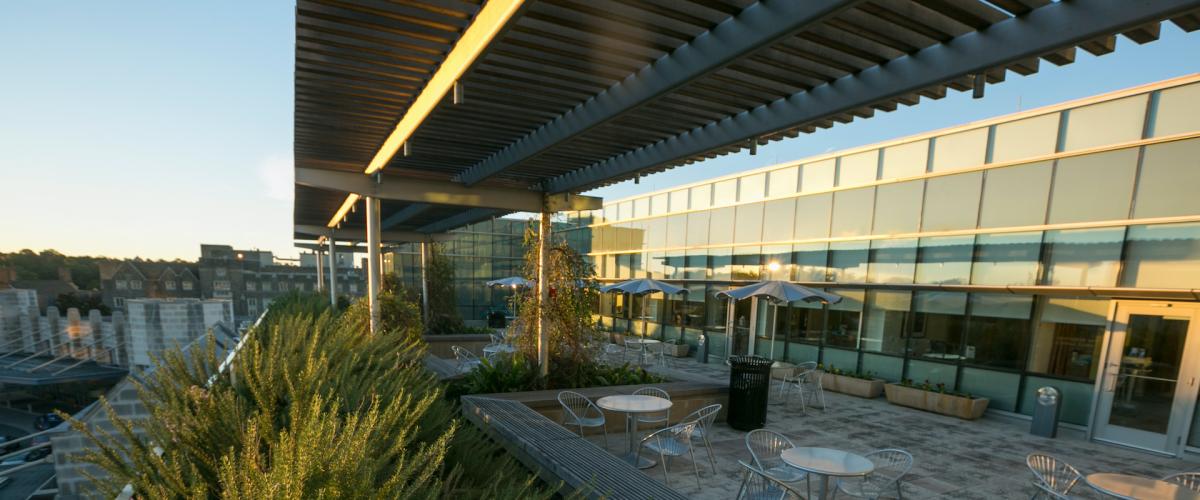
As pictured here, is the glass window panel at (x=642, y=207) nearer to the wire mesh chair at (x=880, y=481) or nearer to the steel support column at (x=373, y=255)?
the steel support column at (x=373, y=255)

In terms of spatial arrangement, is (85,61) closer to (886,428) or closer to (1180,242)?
(886,428)

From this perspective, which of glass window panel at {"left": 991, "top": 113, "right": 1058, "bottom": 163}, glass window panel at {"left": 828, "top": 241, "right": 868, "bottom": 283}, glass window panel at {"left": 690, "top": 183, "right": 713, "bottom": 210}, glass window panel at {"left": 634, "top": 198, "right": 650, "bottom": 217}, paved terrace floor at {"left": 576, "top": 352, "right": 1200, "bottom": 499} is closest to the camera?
paved terrace floor at {"left": 576, "top": 352, "right": 1200, "bottom": 499}

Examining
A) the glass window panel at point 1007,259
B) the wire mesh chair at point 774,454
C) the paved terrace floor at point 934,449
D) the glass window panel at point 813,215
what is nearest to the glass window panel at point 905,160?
the glass window panel at point 813,215

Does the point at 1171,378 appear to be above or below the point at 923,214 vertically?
below

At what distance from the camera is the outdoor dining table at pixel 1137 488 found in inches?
123

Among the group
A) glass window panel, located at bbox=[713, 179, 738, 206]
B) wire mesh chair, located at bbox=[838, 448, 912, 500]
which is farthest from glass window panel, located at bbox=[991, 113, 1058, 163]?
wire mesh chair, located at bbox=[838, 448, 912, 500]

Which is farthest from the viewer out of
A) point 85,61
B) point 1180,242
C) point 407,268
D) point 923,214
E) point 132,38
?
point 407,268

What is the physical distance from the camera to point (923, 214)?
26.8 ft

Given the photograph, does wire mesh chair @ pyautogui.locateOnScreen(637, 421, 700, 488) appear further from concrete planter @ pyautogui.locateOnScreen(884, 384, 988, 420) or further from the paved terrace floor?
concrete planter @ pyautogui.locateOnScreen(884, 384, 988, 420)

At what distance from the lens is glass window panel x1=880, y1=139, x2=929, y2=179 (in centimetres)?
816

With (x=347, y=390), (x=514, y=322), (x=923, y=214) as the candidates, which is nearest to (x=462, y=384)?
(x=514, y=322)

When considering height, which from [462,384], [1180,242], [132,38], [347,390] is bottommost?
[462,384]

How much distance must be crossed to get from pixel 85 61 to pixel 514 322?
1671 centimetres

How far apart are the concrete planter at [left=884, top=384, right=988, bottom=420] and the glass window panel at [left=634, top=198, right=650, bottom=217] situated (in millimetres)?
8324
